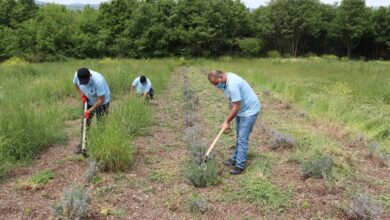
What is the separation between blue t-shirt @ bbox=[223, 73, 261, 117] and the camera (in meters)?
5.12

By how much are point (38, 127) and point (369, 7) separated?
154 feet

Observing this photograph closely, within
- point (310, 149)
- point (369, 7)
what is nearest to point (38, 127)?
point (310, 149)

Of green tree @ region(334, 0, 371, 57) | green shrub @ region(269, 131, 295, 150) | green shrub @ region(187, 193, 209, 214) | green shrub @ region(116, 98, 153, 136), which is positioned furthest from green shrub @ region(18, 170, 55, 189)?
green tree @ region(334, 0, 371, 57)

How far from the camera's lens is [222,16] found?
41.1 meters

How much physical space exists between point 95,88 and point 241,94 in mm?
2255

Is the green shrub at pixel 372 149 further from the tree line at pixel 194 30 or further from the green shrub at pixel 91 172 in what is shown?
the tree line at pixel 194 30

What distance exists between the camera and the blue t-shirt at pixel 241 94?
5.12 meters

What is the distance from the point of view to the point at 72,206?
3957 millimetres

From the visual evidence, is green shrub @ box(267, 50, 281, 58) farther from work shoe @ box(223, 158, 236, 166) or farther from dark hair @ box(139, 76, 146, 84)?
work shoe @ box(223, 158, 236, 166)

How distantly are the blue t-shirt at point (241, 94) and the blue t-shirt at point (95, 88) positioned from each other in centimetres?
193

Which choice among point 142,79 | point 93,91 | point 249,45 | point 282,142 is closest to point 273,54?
point 249,45

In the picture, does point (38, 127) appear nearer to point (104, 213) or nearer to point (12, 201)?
point (12, 201)

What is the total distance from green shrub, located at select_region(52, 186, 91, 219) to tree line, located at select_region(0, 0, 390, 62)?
1384 inches

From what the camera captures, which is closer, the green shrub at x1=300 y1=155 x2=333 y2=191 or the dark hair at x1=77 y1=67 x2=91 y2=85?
the green shrub at x1=300 y1=155 x2=333 y2=191
